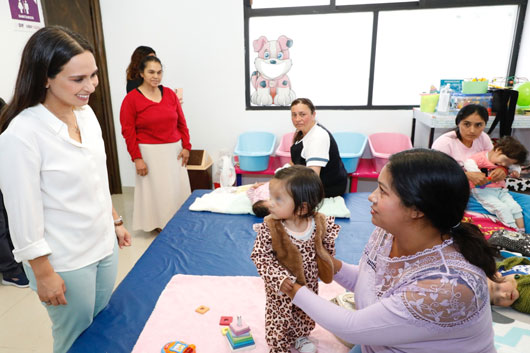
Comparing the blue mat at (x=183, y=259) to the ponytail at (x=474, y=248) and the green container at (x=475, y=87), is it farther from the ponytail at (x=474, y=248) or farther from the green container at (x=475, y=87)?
the green container at (x=475, y=87)

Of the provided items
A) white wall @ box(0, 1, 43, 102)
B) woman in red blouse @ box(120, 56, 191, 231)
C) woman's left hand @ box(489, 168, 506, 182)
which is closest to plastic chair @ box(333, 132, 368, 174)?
woman's left hand @ box(489, 168, 506, 182)

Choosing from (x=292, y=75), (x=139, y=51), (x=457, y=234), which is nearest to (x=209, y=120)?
(x=292, y=75)

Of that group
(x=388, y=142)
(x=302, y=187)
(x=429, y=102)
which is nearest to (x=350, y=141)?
(x=388, y=142)

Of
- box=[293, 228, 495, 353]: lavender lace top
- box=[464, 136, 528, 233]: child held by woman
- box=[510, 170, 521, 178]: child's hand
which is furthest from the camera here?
box=[510, 170, 521, 178]: child's hand

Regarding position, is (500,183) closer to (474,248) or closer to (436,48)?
(436,48)

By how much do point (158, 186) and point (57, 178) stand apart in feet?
6.32

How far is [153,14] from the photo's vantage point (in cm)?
395

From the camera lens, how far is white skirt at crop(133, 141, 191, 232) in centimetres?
300

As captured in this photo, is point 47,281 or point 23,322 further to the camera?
point 23,322

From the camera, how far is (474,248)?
2.95 ft

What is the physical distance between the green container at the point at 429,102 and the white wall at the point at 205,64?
1.54 feet

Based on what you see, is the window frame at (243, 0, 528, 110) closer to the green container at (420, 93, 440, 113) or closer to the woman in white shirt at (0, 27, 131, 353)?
the green container at (420, 93, 440, 113)

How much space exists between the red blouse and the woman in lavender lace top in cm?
231

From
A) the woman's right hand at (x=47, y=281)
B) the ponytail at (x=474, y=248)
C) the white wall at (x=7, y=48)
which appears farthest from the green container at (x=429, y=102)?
the white wall at (x=7, y=48)
